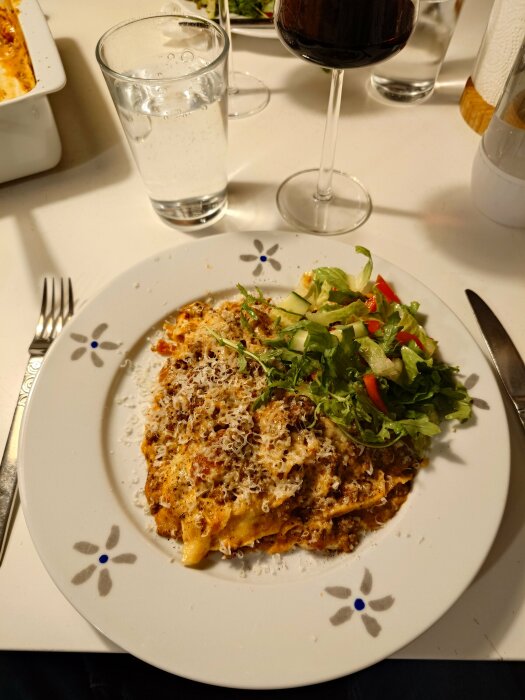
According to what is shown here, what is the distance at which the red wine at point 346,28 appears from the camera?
94 cm

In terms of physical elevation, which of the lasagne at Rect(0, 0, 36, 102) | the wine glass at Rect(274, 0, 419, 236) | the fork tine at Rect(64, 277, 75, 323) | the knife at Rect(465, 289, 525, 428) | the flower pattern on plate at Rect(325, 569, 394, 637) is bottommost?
the fork tine at Rect(64, 277, 75, 323)

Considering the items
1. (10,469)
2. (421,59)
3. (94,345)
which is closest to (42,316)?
(94,345)

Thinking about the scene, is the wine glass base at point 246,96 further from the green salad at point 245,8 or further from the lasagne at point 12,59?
the lasagne at point 12,59

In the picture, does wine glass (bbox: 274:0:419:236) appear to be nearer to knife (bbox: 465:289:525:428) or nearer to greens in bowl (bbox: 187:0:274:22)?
knife (bbox: 465:289:525:428)

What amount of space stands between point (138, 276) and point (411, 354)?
586 millimetres

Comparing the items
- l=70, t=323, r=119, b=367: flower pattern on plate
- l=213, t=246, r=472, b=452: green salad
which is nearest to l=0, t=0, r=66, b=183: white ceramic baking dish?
l=70, t=323, r=119, b=367: flower pattern on plate

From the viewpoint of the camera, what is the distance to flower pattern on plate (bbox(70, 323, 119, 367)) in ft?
3.54

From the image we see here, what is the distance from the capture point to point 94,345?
3.59 ft

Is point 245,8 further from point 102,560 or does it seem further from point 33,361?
point 102,560

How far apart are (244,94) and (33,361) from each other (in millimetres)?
1093

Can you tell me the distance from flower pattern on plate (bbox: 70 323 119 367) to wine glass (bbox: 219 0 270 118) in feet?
3.00

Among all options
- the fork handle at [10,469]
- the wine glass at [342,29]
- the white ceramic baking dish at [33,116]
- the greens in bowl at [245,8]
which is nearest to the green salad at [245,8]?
the greens in bowl at [245,8]

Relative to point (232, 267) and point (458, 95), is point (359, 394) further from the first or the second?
point (458, 95)

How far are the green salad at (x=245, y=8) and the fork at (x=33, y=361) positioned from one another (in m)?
1.06
